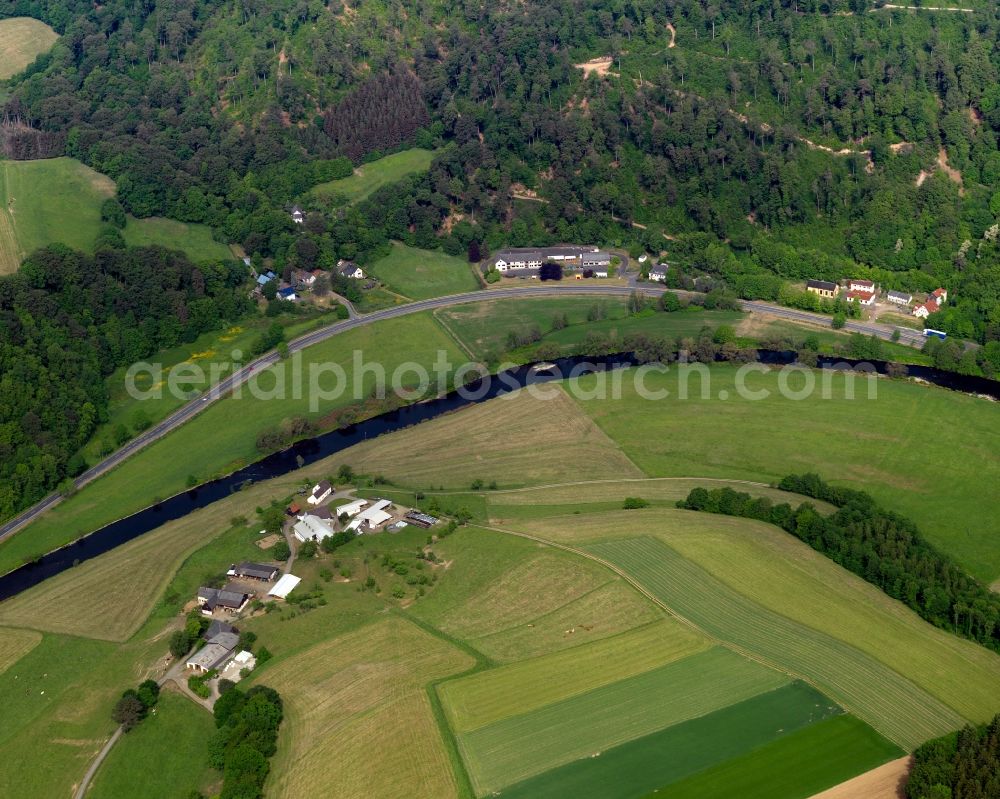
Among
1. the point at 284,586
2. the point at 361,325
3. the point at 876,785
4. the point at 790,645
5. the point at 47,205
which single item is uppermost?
the point at 47,205

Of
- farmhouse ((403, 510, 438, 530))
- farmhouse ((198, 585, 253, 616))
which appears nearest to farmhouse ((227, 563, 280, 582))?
farmhouse ((198, 585, 253, 616))

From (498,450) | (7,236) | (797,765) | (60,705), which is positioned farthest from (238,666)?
(7,236)

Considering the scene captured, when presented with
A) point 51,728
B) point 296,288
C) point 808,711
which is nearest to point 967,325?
point 808,711

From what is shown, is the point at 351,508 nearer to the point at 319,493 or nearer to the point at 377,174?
the point at 319,493

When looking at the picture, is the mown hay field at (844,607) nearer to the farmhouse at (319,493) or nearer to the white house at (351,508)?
the white house at (351,508)

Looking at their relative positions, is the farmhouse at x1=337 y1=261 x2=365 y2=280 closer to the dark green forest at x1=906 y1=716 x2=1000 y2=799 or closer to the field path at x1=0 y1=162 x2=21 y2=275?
the field path at x1=0 y1=162 x2=21 y2=275

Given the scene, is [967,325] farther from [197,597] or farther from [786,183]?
[197,597]

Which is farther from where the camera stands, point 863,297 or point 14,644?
point 863,297
